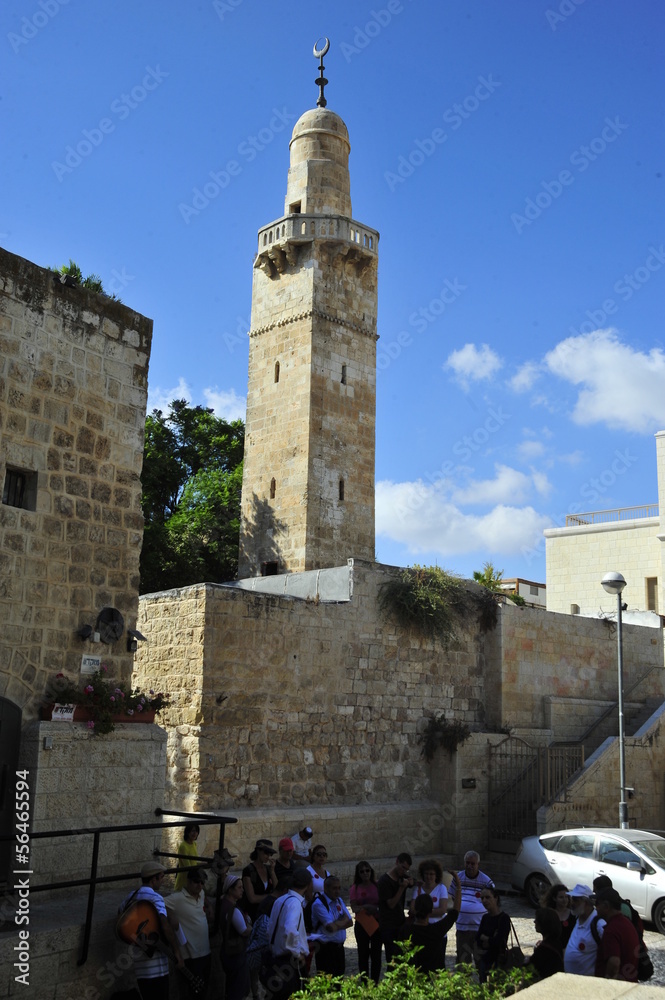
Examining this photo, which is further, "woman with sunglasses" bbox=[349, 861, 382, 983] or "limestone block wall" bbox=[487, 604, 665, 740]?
"limestone block wall" bbox=[487, 604, 665, 740]

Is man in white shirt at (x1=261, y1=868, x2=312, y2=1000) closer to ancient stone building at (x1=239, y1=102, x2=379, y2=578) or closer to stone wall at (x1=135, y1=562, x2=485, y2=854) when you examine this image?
stone wall at (x1=135, y1=562, x2=485, y2=854)

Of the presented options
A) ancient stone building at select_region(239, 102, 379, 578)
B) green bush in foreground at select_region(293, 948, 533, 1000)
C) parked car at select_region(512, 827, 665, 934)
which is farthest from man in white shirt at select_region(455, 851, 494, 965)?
ancient stone building at select_region(239, 102, 379, 578)

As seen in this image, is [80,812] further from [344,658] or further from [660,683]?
[660,683]

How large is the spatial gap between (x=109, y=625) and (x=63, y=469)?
153 cm

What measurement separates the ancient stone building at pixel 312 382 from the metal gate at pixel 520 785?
6.16 meters

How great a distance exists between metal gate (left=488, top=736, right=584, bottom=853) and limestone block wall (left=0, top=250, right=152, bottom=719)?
8.74 meters

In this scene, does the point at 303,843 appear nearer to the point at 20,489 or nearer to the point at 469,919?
the point at 469,919

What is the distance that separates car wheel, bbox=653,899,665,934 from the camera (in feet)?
34.8

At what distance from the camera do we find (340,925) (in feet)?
23.1

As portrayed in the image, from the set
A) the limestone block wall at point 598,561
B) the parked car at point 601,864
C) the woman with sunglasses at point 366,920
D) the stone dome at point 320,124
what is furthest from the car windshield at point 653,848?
the limestone block wall at point 598,561

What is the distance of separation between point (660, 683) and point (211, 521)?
11688 mm

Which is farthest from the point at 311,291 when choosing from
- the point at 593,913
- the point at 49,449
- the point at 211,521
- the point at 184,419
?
the point at 593,913

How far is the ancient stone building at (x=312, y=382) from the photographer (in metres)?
20.1

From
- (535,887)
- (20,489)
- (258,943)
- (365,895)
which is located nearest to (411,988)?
(258,943)
